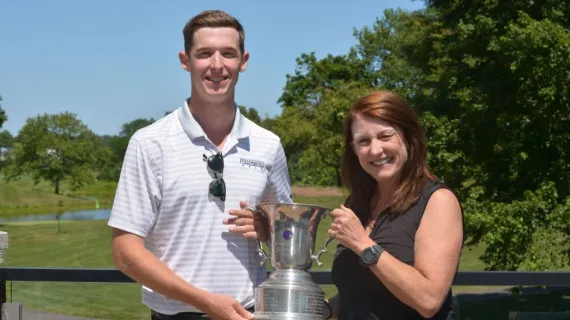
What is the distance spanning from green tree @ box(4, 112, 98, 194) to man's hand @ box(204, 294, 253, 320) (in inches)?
2040

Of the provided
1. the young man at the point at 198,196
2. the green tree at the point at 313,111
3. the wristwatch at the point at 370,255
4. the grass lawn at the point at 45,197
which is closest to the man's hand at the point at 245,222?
the young man at the point at 198,196

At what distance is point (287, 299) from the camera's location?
2.53m

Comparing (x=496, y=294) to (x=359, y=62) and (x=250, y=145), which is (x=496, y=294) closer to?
(x=250, y=145)

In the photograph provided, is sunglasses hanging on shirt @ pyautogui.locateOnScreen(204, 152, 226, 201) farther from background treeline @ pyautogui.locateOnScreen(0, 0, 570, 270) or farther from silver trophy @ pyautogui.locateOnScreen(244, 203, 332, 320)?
background treeline @ pyautogui.locateOnScreen(0, 0, 570, 270)

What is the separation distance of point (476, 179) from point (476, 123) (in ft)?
3.78

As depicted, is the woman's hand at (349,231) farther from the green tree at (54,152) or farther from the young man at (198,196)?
the green tree at (54,152)

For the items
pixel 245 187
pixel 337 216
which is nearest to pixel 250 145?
Result: pixel 245 187

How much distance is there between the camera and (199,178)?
261 centimetres

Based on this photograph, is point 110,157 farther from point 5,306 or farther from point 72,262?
point 5,306

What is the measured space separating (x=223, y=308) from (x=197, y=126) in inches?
24.5

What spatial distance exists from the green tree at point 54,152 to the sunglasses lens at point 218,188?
51.7 m

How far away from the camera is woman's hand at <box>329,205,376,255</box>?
2.43 metres

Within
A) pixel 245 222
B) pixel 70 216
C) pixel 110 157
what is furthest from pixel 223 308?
pixel 110 157

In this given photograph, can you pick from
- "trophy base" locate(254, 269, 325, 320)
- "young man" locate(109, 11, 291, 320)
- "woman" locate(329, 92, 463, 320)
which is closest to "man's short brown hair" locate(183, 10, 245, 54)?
"young man" locate(109, 11, 291, 320)
